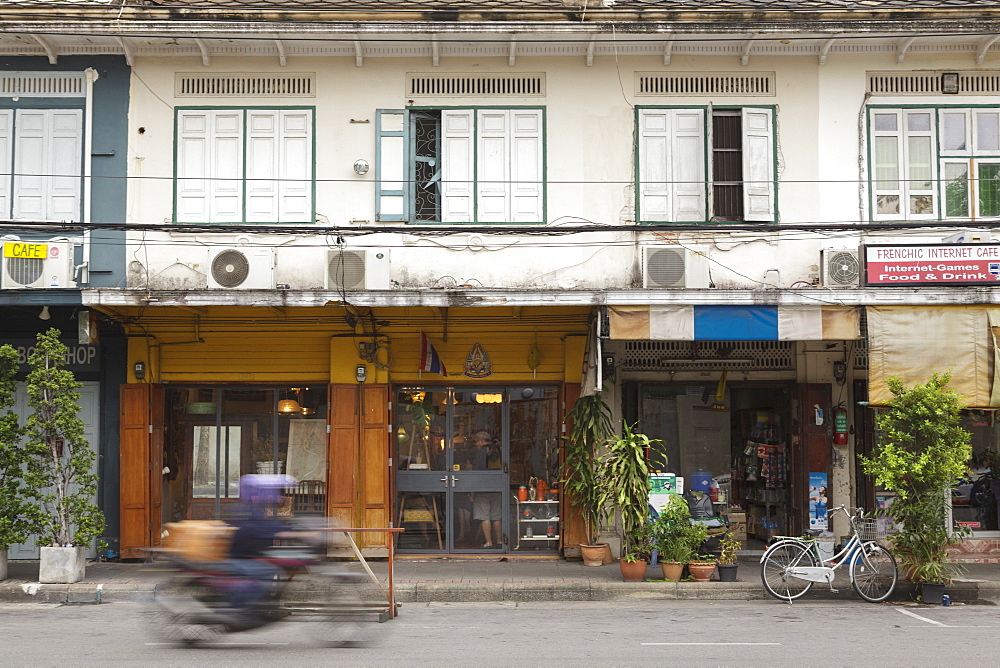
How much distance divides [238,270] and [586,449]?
17.8 feet

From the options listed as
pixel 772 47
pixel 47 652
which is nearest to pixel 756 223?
pixel 772 47

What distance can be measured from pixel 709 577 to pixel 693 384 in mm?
3344

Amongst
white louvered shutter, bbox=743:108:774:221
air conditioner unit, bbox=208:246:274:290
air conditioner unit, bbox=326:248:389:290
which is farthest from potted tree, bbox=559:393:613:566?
→ air conditioner unit, bbox=208:246:274:290

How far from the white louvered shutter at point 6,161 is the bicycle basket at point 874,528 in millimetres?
12602

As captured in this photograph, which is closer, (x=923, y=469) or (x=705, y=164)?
(x=923, y=469)

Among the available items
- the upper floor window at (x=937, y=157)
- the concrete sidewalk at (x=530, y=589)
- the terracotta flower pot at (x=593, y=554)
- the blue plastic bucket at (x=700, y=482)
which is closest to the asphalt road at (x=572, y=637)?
the concrete sidewalk at (x=530, y=589)

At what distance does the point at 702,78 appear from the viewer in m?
14.2

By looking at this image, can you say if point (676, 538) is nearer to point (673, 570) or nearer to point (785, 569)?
point (673, 570)

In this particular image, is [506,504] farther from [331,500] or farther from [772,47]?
[772,47]

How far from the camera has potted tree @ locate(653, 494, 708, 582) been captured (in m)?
12.7

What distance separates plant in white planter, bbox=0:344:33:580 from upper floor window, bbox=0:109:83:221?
2.44 m

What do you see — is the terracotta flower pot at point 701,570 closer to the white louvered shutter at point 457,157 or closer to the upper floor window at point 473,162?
the upper floor window at point 473,162

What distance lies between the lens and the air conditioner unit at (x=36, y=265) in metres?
13.5

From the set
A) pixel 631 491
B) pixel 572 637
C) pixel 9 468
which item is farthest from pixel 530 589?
pixel 9 468
